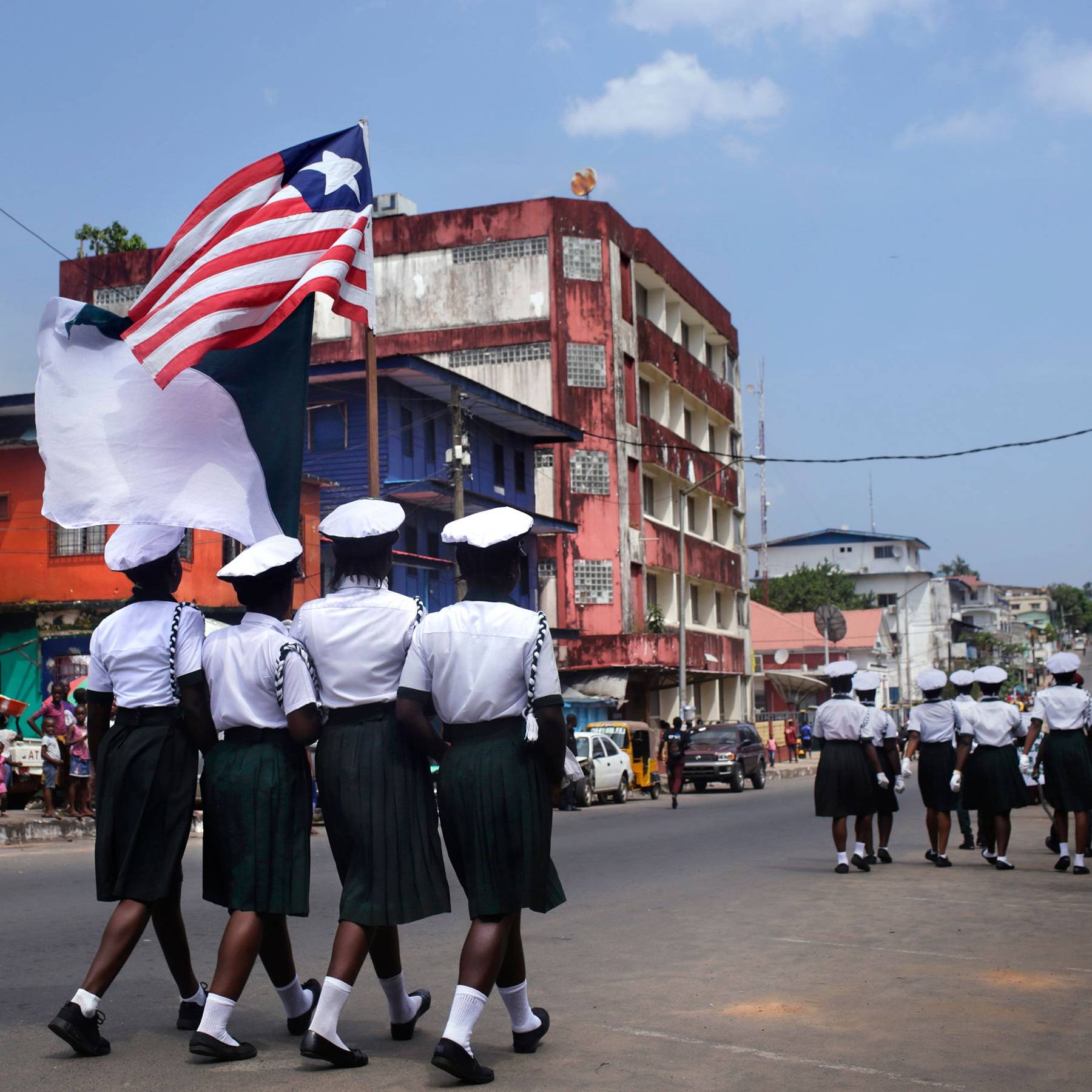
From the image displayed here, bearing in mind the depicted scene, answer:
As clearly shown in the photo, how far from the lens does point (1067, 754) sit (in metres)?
12.9

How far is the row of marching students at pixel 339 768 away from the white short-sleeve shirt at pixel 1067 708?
338 inches

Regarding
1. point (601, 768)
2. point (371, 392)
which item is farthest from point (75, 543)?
point (371, 392)

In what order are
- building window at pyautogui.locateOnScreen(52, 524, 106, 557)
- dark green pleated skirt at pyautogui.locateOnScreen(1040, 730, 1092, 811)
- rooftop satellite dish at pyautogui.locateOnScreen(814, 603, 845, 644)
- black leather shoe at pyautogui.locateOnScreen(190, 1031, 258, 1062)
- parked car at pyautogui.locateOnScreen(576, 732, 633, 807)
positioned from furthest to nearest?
rooftop satellite dish at pyautogui.locateOnScreen(814, 603, 845, 644), building window at pyautogui.locateOnScreen(52, 524, 106, 557), parked car at pyautogui.locateOnScreen(576, 732, 633, 807), dark green pleated skirt at pyautogui.locateOnScreen(1040, 730, 1092, 811), black leather shoe at pyautogui.locateOnScreen(190, 1031, 258, 1062)

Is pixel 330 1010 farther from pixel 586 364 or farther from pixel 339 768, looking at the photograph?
pixel 586 364

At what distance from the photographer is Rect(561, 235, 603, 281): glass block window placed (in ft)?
157

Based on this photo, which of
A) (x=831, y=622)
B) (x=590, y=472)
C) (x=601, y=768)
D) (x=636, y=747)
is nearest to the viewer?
(x=601, y=768)

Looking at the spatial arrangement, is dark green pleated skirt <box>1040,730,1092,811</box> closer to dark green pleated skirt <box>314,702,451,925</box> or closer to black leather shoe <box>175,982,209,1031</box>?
dark green pleated skirt <box>314,702,451,925</box>

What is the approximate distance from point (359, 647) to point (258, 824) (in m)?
0.77

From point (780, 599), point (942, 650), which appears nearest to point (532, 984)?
point (780, 599)

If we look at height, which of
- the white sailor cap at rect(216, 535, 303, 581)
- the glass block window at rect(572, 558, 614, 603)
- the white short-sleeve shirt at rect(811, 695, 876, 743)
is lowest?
the white short-sleeve shirt at rect(811, 695, 876, 743)

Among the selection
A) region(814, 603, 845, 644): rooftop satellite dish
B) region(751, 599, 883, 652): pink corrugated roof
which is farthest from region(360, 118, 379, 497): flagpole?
region(751, 599, 883, 652): pink corrugated roof

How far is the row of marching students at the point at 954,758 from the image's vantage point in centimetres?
1306

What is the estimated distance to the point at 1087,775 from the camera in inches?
504

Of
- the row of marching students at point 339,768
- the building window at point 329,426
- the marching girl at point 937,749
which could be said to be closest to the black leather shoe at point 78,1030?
the row of marching students at point 339,768
